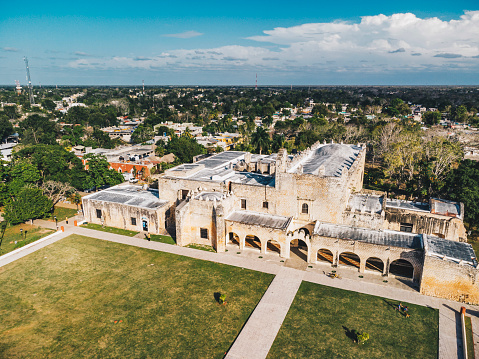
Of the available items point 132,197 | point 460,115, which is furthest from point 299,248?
point 460,115

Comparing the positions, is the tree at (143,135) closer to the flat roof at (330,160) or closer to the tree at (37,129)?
the tree at (37,129)

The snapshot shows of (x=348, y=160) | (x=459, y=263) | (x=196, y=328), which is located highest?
(x=348, y=160)

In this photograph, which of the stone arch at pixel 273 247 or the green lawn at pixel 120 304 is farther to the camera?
the stone arch at pixel 273 247

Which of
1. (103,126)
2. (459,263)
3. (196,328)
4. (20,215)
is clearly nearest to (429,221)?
(459,263)

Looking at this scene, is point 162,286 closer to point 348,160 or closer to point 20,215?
point 20,215

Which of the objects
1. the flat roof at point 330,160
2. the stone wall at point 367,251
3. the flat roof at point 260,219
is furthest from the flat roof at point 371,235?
the flat roof at point 330,160
